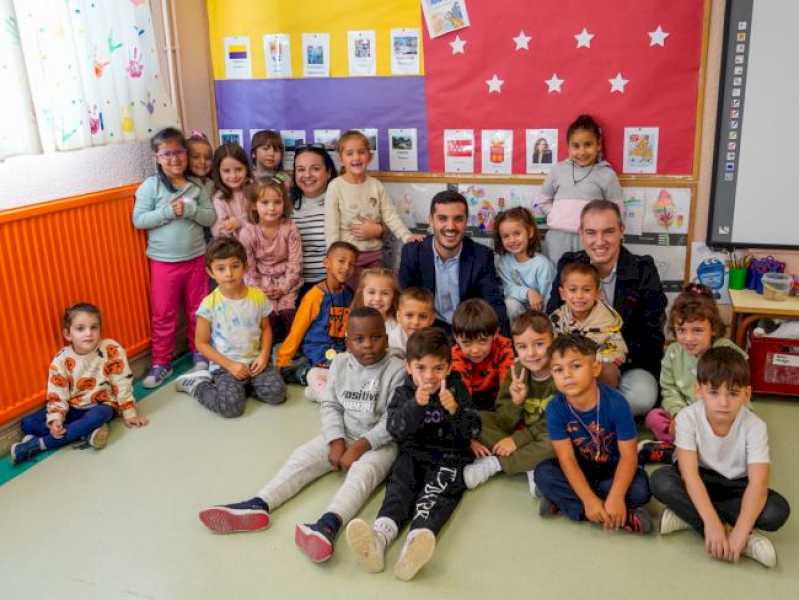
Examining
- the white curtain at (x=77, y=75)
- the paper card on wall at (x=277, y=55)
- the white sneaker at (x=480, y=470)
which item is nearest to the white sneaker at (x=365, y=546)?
the white sneaker at (x=480, y=470)

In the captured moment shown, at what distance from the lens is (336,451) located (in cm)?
246

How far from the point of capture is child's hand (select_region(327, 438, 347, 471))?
2453 millimetres

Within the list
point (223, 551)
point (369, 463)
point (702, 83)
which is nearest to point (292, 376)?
point (369, 463)

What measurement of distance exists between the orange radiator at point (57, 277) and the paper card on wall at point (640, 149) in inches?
88.9

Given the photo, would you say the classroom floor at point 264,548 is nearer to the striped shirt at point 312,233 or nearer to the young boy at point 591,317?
the young boy at point 591,317

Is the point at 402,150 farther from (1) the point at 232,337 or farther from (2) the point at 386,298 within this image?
(1) the point at 232,337

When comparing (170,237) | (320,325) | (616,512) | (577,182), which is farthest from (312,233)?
(616,512)

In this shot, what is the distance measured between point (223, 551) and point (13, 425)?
122cm

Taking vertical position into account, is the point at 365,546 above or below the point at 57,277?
below

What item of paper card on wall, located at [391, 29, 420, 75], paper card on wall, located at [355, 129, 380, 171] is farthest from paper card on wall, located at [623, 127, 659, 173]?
paper card on wall, located at [355, 129, 380, 171]

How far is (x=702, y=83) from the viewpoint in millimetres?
3125

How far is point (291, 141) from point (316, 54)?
46cm

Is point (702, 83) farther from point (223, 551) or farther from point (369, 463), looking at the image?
point (223, 551)

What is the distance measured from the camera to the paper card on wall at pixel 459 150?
3545 mm
